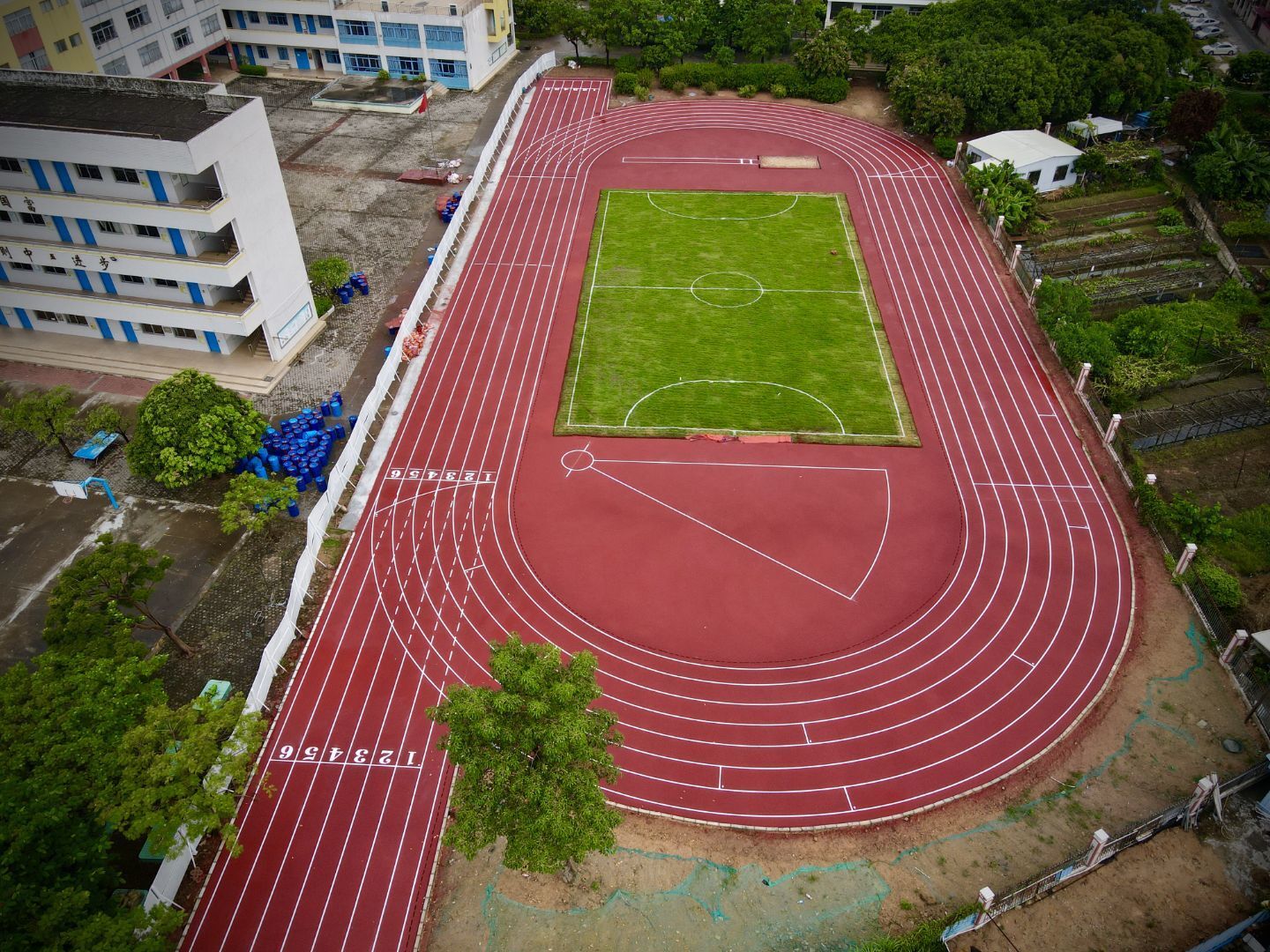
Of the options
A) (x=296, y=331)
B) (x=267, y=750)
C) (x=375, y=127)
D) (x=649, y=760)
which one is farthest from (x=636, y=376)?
(x=375, y=127)

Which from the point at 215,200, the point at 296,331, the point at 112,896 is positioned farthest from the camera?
the point at 296,331

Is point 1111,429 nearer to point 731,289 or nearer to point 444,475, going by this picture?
point 731,289

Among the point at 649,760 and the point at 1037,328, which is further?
the point at 1037,328

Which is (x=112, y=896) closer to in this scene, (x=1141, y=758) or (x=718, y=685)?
(x=718, y=685)

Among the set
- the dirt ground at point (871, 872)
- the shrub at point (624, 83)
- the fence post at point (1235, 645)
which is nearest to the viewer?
the dirt ground at point (871, 872)

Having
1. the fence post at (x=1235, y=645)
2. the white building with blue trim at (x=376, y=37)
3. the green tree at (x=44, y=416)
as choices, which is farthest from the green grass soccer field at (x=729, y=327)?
the white building with blue trim at (x=376, y=37)

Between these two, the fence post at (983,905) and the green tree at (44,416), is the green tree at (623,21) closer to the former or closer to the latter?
the green tree at (44,416)
